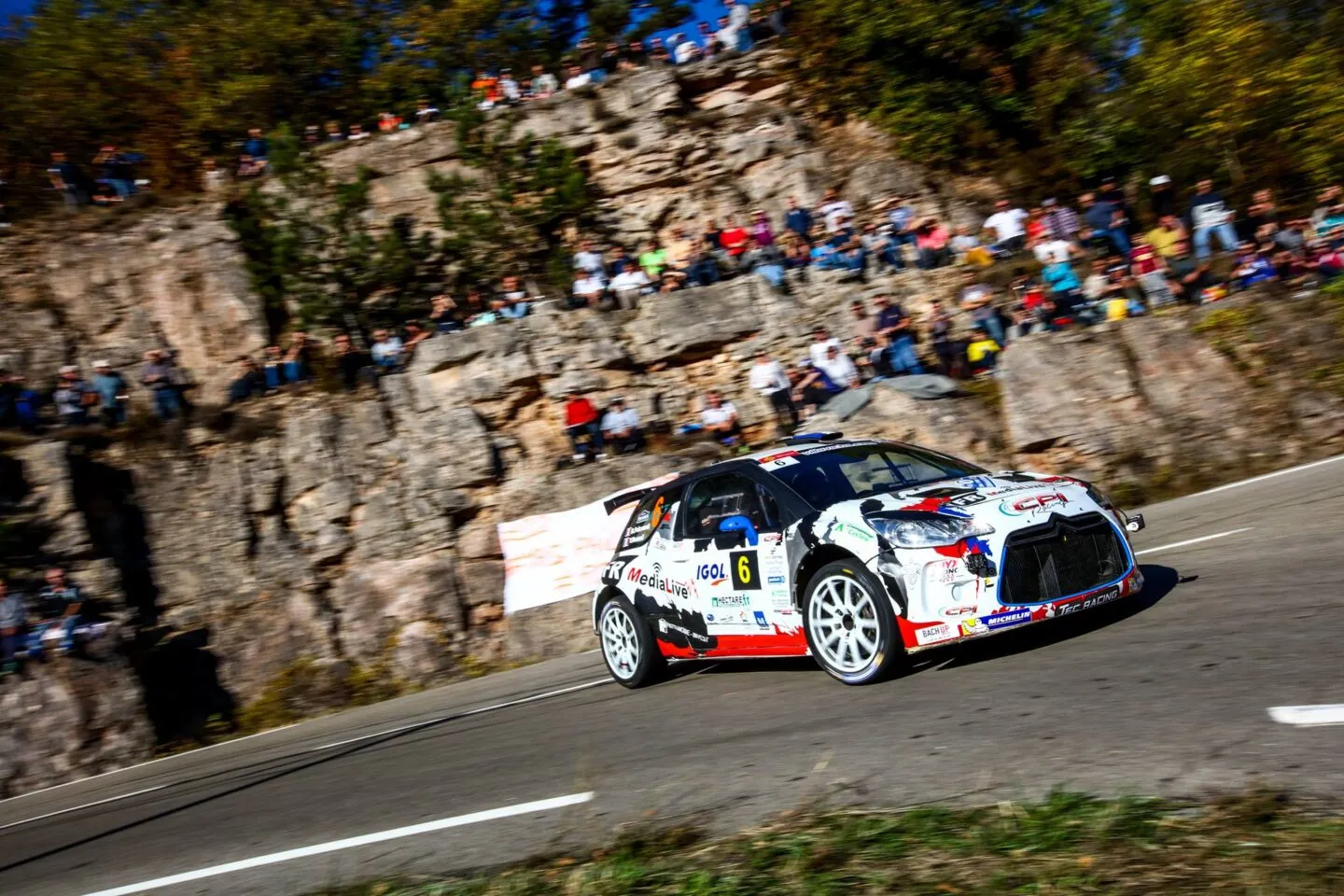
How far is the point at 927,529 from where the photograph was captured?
6738 mm

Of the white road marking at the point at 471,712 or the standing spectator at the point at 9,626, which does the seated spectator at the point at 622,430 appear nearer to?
the white road marking at the point at 471,712

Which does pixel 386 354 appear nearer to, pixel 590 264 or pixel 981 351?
pixel 590 264

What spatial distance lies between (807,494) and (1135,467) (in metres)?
8.68

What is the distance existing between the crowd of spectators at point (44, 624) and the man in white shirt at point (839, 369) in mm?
10568

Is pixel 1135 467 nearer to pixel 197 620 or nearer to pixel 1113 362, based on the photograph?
pixel 1113 362

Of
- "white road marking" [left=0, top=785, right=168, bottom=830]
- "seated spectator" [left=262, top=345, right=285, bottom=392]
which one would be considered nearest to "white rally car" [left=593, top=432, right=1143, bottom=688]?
"white road marking" [left=0, top=785, right=168, bottom=830]

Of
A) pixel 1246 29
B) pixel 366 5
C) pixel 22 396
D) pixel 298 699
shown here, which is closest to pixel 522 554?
pixel 298 699

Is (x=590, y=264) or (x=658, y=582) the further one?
(x=590, y=264)

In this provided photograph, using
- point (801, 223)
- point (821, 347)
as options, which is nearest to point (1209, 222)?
point (821, 347)

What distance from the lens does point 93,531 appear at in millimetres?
18734

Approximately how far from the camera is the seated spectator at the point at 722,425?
1786 centimetres

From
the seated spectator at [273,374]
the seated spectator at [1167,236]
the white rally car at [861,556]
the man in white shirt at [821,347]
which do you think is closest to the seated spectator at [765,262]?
the man in white shirt at [821,347]

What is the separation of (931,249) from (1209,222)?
180 inches

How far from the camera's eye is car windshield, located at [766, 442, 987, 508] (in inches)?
297
